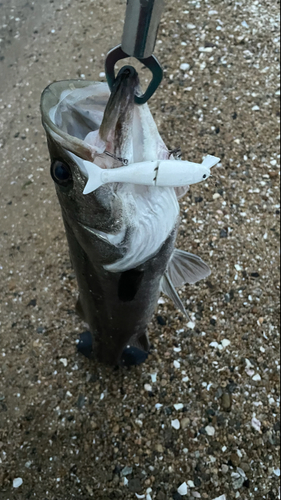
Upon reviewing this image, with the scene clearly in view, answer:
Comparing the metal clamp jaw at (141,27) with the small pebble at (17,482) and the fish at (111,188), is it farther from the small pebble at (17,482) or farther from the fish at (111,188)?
the small pebble at (17,482)

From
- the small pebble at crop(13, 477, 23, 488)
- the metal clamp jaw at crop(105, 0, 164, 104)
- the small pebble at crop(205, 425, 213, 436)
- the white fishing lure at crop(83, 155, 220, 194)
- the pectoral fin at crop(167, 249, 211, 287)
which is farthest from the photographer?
the small pebble at crop(205, 425, 213, 436)

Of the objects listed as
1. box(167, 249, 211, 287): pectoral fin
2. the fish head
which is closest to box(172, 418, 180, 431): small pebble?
box(167, 249, 211, 287): pectoral fin

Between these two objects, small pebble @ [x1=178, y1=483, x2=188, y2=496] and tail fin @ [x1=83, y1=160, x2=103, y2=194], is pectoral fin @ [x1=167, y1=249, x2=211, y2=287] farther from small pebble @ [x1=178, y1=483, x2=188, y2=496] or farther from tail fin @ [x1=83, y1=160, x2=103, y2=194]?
small pebble @ [x1=178, y1=483, x2=188, y2=496]

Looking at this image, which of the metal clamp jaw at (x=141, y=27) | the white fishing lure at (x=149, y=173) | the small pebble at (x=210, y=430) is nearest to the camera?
the metal clamp jaw at (x=141, y=27)

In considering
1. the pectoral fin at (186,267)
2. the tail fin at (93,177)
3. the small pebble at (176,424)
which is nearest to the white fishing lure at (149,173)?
the tail fin at (93,177)

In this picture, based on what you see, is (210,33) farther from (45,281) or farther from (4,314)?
(4,314)

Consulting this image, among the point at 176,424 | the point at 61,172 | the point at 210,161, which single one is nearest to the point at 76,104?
the point at 61,172
